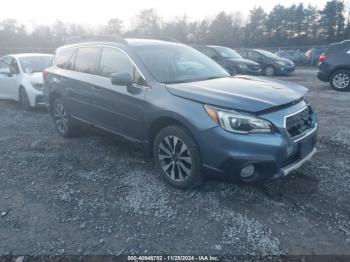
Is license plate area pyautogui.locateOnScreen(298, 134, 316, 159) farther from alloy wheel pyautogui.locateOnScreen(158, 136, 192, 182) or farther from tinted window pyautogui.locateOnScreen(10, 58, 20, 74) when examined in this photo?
tinted window pyautogui.locateOnScreen(10, 58, 20, 74)

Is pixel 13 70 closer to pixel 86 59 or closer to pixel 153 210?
pixel 86 59

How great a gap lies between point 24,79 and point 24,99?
0.54 meters

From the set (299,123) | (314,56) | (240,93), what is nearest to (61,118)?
(240,93)

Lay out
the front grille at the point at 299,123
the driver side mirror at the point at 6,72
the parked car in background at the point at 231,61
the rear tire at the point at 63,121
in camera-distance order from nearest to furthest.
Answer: the front grille at the point at 299,123
the rear tire at the point at 63,121
the driver side mirror at the point at 6,72
the parked car in background at the point at 231,61

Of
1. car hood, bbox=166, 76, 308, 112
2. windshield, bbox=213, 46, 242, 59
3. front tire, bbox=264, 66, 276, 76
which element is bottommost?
front tire, bbox=264, 66, 276, 76

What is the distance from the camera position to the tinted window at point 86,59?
491 cm

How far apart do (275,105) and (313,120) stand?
86 cm

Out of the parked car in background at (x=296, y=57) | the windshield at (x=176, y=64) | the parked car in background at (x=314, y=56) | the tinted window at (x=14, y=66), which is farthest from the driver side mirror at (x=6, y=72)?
the parked car in background at (x=296, y=57)

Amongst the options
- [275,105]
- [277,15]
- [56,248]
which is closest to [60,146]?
[56,248]

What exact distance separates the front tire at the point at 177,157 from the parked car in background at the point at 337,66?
8.68 metres

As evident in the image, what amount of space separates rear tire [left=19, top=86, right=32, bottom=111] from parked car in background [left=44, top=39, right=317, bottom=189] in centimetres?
361

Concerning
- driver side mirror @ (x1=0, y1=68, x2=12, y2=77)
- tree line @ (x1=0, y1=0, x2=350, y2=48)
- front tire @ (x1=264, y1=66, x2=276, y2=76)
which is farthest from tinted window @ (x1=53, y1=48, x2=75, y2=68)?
tree line @ (x1=0, y1=0, x2=350, y2=48)

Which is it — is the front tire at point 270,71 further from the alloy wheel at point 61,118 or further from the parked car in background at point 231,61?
the alloy wheel at point 61,118

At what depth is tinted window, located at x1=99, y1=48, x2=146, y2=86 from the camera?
4117 mm
